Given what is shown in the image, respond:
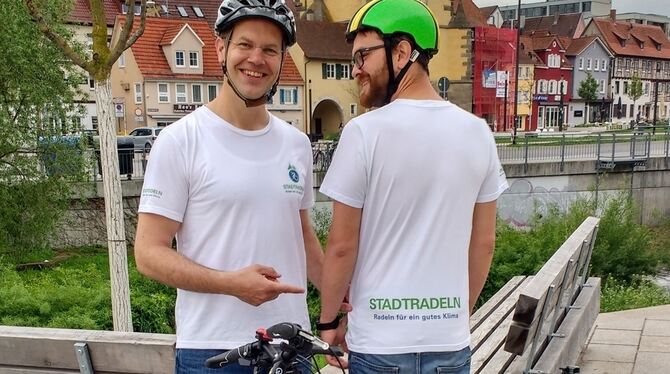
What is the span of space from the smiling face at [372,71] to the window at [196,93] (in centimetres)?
4392

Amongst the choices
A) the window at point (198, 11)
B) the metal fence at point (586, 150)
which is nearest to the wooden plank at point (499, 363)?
the metal fence at point (586, 150)

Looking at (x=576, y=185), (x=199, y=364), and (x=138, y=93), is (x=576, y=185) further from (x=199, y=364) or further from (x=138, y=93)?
(x=138, y=93)

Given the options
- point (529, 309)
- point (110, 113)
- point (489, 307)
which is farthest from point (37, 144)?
point (529, 309)

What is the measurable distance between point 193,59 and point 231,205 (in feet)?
145

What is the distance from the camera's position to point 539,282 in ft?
11.7

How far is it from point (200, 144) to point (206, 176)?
0.11 meters

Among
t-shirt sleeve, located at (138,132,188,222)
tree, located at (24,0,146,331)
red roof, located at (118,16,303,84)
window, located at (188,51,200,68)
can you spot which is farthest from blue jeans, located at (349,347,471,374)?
window, located at (188,51,200,68)

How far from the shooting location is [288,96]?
1858 inches

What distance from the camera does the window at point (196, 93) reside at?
147ft

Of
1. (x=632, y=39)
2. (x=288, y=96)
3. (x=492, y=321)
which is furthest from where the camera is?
(x=632, y=39)

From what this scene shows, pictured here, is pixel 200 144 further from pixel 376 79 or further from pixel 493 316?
pixel 493 316

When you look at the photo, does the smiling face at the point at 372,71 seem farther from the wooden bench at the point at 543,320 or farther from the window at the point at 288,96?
the window at the point at 288,96

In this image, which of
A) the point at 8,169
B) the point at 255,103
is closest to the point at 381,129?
the point at 255,103

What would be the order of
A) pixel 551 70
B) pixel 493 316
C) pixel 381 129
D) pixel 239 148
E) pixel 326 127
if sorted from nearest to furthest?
pixel 381 129 < pixel 239 148 < pixel 493 316 < pixel 326 127 < pixel 551 70
